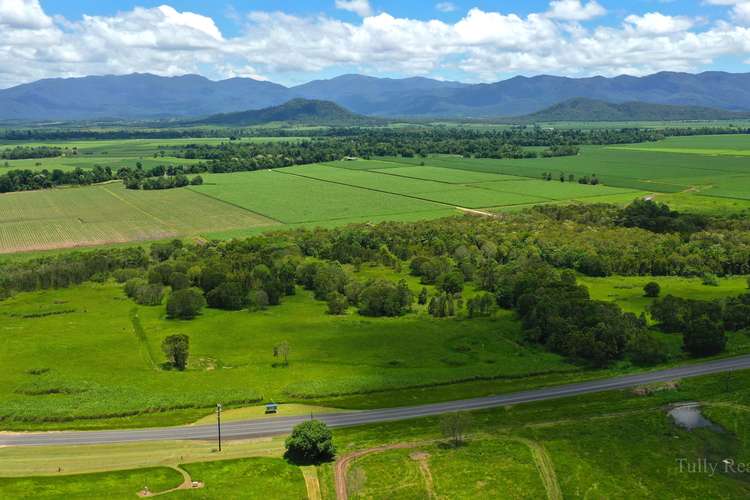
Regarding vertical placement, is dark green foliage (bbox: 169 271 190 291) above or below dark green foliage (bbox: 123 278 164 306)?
above

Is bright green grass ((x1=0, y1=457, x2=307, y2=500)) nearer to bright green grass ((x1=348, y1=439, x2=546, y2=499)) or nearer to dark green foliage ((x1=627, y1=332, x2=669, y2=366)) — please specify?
bright green grass ((x1=348, y1=439, x2=546, y2=499))

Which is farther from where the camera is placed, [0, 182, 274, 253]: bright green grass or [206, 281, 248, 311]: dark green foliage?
[0, 182, 274, 253]: bright green grass

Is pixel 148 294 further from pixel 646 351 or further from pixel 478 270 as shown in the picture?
pixel 646 351

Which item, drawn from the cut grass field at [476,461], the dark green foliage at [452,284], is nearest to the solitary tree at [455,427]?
the cut grass field at [476,461]

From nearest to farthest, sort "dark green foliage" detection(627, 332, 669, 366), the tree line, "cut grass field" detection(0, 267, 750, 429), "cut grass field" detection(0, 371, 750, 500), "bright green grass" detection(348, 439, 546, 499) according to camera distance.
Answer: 1. "bright green grass" detection(348, 439, 546, 499)
2. "cut grass field" detection(0, 371, 750, 500)
3. "cut grass field" detection(0, 267, 750, 429)
4. "dark green foliage" detection(627, 332, 669, 366)
5. the tree line

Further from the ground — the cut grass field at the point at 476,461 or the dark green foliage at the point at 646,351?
the dark green foliage at the point at 646,351

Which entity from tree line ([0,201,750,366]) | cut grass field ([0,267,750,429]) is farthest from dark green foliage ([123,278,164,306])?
cut grass field ([0,267,750,429])

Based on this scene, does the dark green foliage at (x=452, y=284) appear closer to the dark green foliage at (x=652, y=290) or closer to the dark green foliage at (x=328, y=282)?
the dark green foliage at (x=328, y=282)

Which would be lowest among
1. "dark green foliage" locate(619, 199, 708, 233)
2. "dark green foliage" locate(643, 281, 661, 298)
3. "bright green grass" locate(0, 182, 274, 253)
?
"dark green foliage" locate(643, 281, 661, 298)
